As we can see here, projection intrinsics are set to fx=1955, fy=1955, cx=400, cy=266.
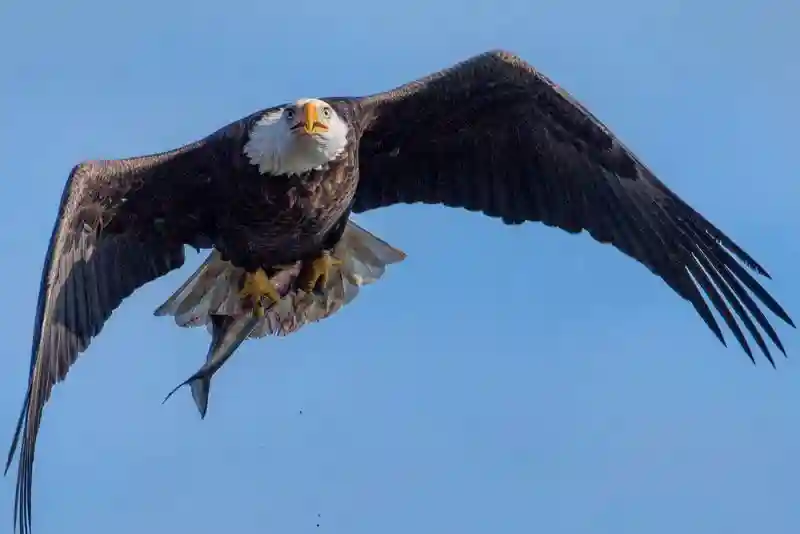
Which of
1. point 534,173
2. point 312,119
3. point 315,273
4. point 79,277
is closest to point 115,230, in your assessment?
point 79,277

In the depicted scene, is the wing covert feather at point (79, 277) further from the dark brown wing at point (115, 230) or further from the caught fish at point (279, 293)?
the caught fish at point (279, 293)

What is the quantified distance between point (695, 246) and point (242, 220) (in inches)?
80.6

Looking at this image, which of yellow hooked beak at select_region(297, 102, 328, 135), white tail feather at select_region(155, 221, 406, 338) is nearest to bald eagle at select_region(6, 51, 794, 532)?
yellow hooked beak at select_region(297, 102, 328, 135)

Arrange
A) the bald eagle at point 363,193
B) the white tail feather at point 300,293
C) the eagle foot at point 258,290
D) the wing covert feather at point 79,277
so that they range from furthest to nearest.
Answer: the white tail feather at point 300,293 < the eagle foot at point 258,290 < the bald eagle at point 363,193 < the wing covert feather at point 79,277

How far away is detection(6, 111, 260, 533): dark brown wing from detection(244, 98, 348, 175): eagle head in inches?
6.3

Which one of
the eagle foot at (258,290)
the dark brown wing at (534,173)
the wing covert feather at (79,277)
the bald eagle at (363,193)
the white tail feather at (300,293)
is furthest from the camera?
the white tail feather at (300,293)

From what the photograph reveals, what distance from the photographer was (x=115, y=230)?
8789 mm

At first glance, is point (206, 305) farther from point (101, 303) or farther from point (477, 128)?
point (477, 128)

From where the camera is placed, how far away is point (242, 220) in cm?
865

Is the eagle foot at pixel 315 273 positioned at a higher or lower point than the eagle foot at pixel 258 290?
higher

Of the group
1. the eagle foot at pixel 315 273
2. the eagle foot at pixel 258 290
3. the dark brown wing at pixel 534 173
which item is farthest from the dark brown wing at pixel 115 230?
the dark brown wing at pixel 534 173

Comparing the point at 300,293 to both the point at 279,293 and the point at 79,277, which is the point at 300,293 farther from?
the point at 79,277

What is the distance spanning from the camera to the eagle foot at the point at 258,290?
9164 millimetres

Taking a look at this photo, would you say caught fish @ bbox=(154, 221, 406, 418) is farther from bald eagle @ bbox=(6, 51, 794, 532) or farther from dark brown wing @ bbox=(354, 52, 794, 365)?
dark brown wing @ bbox=(354, 52, 794, 365)
